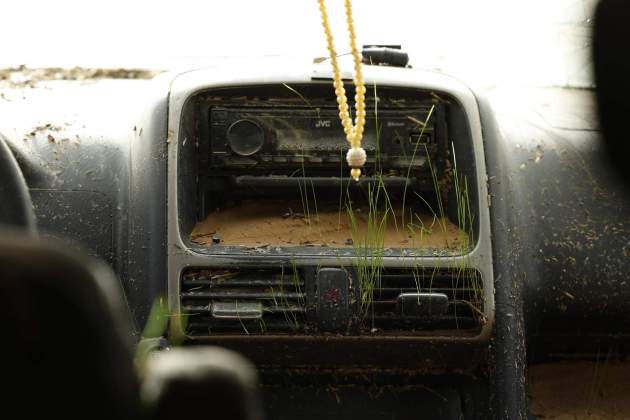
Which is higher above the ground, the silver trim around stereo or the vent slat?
the silver trim around stereo

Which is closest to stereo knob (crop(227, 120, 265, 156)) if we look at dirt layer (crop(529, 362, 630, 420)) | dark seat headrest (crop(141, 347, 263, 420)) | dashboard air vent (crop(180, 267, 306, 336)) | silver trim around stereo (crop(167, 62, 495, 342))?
silver trim around stereo (crop(167, 62, 495, 342))

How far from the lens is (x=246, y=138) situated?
9.71 ft

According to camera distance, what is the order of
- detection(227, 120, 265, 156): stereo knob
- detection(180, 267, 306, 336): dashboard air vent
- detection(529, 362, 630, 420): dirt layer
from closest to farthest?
detection(180, 267, 306, 336): dashboard air vent
detection(227, 120, 265, 156): stereo knob
detection(529, 362, 630, 420): dirt layer

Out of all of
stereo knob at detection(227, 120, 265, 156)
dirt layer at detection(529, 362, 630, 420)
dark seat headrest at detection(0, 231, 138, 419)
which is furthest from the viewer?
dirt layer at detection(529, 362, 630, 420)

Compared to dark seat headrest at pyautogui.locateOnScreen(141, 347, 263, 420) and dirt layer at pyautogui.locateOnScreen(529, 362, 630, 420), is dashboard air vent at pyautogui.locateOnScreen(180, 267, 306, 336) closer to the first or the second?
dirt layer at pyautogui.locateOnScreen(529, 362, 630, 420)

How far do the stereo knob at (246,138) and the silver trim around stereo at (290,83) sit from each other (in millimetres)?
129

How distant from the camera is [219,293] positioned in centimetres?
286

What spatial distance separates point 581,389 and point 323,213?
4.48 feet

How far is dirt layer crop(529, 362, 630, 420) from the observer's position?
3666 mm

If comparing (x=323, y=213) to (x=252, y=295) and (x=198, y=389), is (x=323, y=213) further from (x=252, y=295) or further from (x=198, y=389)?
(x=198, y=389)

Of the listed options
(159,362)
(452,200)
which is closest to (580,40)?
(452,200)

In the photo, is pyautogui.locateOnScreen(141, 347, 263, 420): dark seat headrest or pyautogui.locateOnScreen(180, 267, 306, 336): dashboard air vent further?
pyautogui.locateOnScreen(180, 267, 306, 336): dashboard air vent

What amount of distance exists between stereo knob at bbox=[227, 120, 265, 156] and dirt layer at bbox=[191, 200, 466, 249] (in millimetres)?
211

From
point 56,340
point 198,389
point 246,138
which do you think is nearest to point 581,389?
point 246,138
